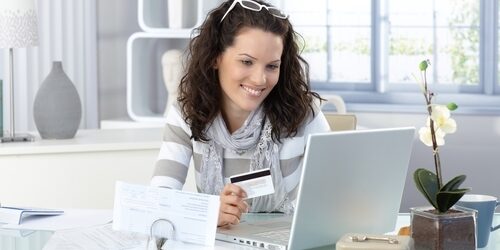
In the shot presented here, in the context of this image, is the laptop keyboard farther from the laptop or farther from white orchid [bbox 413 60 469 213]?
white orchid [bbox 413 60 469 213]

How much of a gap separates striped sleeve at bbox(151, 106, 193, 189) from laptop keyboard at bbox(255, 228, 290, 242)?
1.41ft

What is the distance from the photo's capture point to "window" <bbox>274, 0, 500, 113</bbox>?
176 inches

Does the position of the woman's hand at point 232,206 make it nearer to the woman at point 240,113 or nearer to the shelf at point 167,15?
the woman at point 240,113

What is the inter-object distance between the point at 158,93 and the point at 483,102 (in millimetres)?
1505

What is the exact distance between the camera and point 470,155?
4.37m

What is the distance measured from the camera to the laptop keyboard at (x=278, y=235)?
204 centimetres

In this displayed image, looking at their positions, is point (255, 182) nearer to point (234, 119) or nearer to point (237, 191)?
point (237, 191)

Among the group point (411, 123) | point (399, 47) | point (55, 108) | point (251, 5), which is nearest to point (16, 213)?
point (251, 5)

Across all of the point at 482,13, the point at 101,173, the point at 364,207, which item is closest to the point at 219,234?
the point at 364,207

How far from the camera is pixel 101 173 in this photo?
11.8 ft

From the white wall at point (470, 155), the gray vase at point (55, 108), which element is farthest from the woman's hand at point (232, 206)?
Answer: the white wall at point (470, 155)

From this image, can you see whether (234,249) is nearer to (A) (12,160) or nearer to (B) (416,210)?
(B) (416,210)

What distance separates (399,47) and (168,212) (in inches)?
111

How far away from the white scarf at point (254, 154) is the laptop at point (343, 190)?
1.32ft
